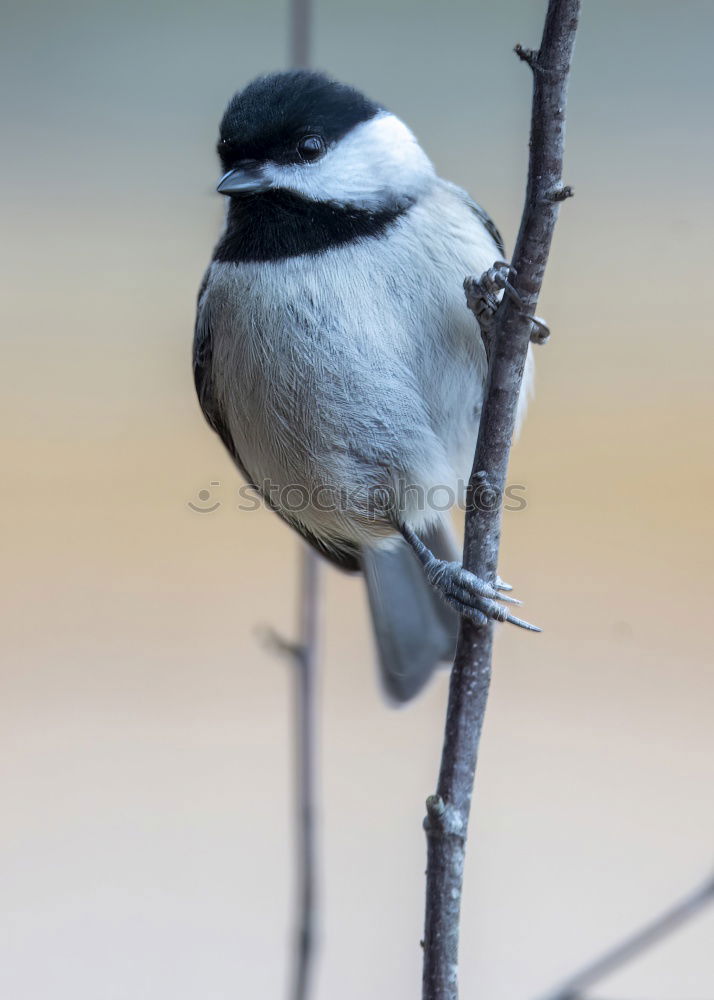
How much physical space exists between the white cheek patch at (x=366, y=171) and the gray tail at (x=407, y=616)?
0.54m

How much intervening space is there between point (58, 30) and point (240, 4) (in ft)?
1.51

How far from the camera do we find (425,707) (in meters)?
1.75

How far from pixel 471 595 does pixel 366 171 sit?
563 mm

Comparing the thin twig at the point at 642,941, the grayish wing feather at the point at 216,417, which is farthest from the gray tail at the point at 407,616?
the thin twig at the point at 642,941

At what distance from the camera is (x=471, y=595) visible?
1.07m

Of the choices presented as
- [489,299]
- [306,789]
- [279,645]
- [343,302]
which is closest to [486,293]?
[489,299]

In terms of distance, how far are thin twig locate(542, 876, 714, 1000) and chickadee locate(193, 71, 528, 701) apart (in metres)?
0.34

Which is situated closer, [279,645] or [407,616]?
[279,645]

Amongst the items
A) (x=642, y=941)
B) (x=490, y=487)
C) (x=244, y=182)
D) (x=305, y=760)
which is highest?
(x=244, y=182)

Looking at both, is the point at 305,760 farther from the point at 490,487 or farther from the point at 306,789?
the point at 490,487

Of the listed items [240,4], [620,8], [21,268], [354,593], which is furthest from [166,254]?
[620,8]

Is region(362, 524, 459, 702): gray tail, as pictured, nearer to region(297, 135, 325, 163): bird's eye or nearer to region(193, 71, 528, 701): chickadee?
region(193, 71, 528, 701): chickadee

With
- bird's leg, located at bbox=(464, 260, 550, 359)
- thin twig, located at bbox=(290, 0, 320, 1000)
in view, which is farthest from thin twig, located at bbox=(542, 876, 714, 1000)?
bird's leg, located at bbox=(464, 260, 550, 359)

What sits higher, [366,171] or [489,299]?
[366,171]
